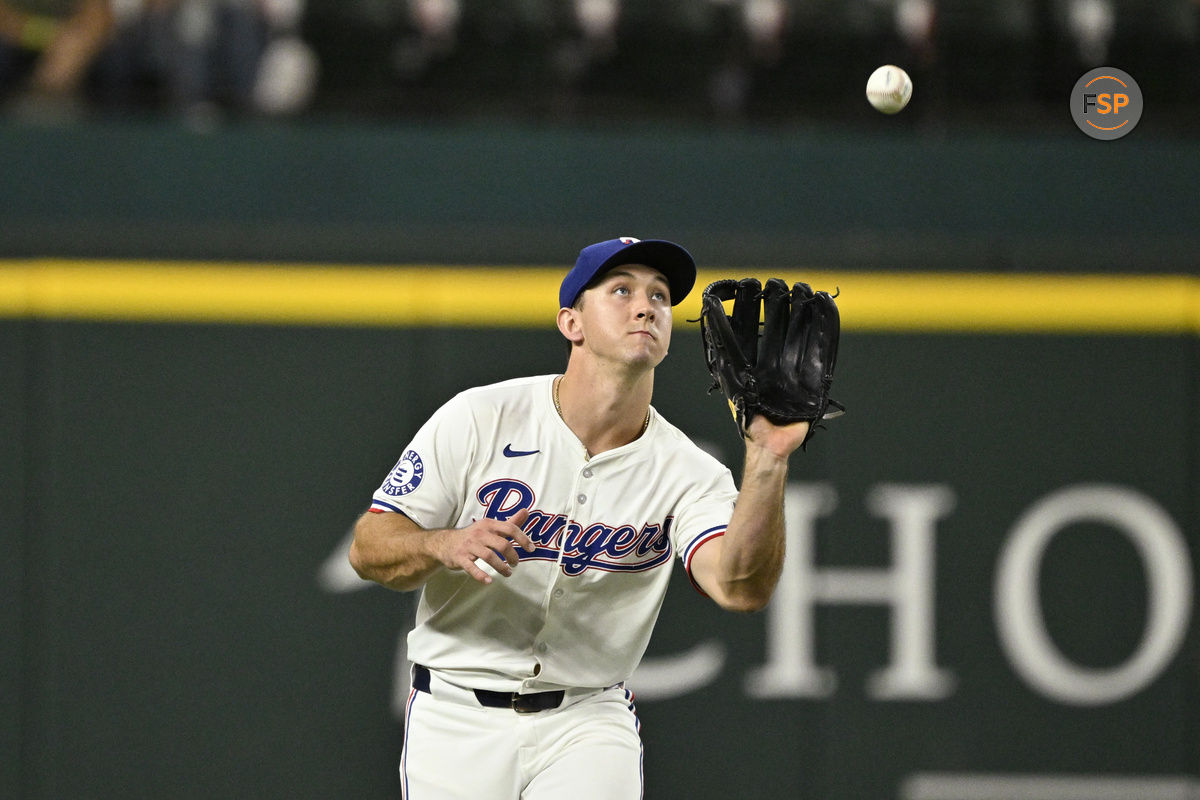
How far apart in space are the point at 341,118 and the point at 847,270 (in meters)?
2.24

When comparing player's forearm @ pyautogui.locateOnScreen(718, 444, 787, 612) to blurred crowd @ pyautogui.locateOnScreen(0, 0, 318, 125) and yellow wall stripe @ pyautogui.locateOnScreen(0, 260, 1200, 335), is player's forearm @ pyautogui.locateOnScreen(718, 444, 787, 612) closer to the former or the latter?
yellow wall stripe @ pyautogui.locateOnScreen(0, 260, 1200, 335)

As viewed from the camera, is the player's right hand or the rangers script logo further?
the rangers script logo

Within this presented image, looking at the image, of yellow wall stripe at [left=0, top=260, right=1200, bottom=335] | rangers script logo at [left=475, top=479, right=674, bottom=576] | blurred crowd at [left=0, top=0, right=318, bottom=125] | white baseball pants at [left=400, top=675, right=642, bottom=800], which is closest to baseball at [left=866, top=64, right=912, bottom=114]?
yellow wall stripe at [left=0, top=260, right=1200, bottom=335]

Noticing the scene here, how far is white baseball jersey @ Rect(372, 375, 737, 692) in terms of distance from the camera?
3.55 m

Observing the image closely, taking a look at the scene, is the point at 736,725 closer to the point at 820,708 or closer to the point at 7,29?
the point at 820,708

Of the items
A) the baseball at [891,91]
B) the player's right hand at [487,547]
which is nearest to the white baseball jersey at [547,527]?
the player's right hand at [487,547]

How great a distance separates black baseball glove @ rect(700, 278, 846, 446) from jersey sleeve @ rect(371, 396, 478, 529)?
69 cm

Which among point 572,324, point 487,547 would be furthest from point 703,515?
point 487,547

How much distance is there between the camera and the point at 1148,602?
5836 millimetres

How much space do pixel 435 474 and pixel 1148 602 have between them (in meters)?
3.60
